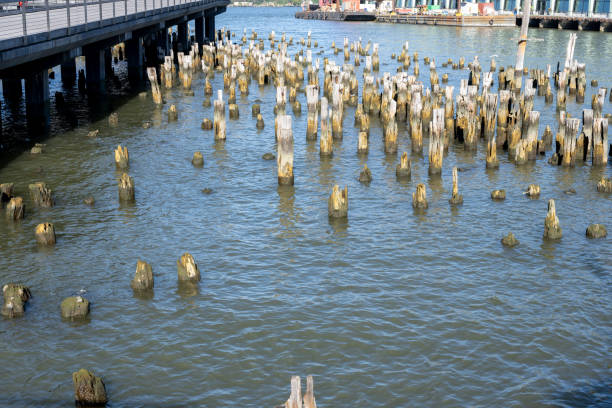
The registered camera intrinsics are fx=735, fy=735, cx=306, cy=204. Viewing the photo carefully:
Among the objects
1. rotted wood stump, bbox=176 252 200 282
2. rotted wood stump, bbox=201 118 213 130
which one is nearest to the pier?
rotted wood stump, bbox=201 118 213 130

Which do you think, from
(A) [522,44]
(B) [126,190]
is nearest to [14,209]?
(B) [126,190]

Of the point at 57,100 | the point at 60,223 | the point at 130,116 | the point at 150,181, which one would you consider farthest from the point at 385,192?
the point at 57,100

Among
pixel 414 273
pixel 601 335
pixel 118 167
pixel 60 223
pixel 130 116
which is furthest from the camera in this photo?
pixel 130 116

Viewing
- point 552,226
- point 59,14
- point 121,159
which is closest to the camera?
point 552,226

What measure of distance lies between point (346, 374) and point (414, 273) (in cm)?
591

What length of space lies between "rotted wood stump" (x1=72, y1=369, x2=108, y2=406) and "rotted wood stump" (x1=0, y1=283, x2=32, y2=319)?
4.04 m

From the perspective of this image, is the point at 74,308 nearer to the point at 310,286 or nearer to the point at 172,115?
the point at 310,286

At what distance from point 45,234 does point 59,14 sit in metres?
18.0

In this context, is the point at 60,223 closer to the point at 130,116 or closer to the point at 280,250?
the point at 280,250

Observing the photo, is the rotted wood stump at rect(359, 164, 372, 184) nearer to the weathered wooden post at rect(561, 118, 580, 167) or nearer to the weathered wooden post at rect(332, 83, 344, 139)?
the weathered wooden post at rect(332, 83, 344, 139)

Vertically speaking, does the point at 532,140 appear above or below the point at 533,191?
above

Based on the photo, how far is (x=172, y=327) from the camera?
17859 millimetres

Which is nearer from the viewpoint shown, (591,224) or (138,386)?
(138,386)

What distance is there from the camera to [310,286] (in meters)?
20.3
